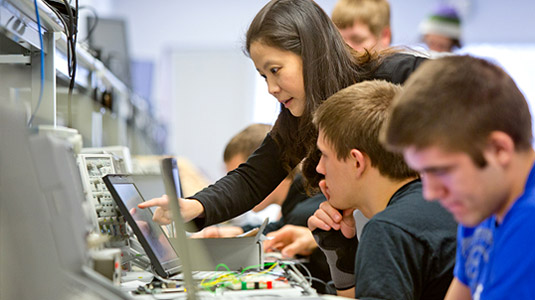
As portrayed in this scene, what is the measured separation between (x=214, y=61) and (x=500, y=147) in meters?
5.80

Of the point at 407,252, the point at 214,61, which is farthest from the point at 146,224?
the point at 214,61

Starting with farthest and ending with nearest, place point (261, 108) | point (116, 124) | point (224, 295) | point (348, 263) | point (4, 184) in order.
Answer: point (261, 108)
point (116, 124)
point (348, 263)
point (224, 295)
point (4, 184)

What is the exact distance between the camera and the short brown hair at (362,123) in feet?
4.34

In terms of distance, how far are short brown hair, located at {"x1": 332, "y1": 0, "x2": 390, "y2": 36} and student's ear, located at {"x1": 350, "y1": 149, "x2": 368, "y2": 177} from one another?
1.22 metres

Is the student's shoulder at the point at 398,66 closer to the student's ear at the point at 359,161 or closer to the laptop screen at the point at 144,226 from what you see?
the student's ear at the point at 359,161

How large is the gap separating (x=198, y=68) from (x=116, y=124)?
3286mm

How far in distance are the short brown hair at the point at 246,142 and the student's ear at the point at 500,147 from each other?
1.78m

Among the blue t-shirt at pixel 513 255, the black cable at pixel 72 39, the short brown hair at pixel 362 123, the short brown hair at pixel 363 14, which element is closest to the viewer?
the blue t-shirt at pixel 513 255

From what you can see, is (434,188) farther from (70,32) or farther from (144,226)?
(70,32)

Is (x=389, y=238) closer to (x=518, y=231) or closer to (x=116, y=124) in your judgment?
(x=518, y=231)

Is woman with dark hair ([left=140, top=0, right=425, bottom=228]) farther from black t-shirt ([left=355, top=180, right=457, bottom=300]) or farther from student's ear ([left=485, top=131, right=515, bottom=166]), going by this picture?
student's ear ([left=485, top=131, right=515, bottom=166])

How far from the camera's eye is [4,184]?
705 mm

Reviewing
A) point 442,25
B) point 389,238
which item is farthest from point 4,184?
point 442,25

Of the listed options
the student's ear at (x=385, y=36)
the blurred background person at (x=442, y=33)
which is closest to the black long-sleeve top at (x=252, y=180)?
the student's ear at (x=385, y=36)
